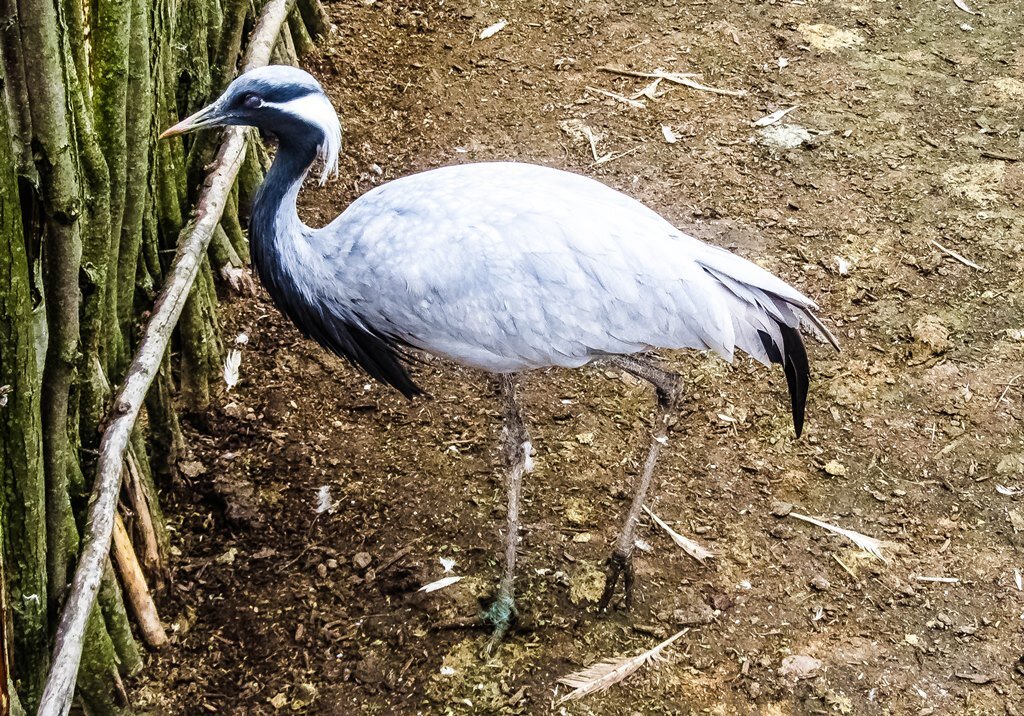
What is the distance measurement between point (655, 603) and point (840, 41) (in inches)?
205

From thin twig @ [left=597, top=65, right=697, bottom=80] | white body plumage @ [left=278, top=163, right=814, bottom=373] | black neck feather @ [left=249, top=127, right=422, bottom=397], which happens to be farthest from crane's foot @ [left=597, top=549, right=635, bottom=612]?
thin twig @ [left=597, top=65, right=697, bottom=80]

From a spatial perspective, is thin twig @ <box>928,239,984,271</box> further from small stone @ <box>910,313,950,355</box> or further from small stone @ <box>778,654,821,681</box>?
Result: small stone @ <box>778,654,821,681</box>

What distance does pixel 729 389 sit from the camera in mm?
5742

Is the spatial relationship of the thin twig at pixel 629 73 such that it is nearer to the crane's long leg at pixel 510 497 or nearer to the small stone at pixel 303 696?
the crane's long leg at pixel 510 497

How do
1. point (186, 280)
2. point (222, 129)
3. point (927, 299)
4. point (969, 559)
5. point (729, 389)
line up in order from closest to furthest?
point (186, 280) → point (969, 559) → point (222, 129) → point (729, 389) → point (927, 299)

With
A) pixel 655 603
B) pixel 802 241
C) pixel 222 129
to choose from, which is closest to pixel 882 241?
pixel 802 241

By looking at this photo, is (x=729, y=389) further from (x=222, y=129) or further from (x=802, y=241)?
(x=222, y=129)

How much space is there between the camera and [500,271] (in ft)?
14.3

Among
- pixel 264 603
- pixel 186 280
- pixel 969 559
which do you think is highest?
pixel 186 280

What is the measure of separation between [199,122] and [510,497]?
2031mm

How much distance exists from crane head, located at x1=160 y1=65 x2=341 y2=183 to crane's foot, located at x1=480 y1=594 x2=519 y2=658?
6.87 feet

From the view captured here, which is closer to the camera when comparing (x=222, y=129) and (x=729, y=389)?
(x=222, y=129)

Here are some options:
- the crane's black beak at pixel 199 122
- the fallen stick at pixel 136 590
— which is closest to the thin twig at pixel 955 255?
the crane's black beak at pixel 199 122

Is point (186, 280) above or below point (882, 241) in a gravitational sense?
above
